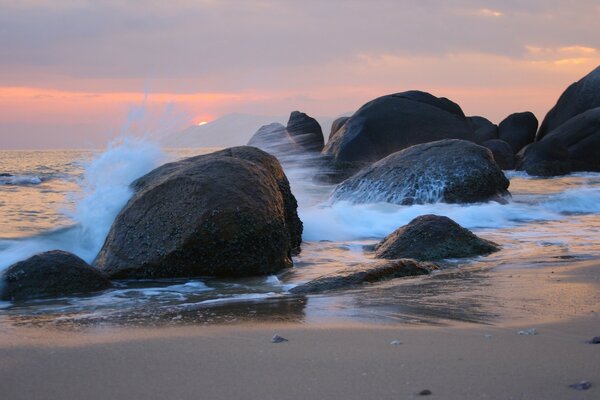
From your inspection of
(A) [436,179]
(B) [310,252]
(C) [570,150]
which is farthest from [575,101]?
(B) [310,252]

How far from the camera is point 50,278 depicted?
6043 mm

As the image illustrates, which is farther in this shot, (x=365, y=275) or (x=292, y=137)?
(x=292, y=137)

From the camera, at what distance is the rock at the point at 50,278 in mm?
5883

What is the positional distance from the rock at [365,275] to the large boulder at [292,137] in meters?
16.7

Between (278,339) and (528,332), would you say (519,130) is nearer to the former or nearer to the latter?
(528,332)

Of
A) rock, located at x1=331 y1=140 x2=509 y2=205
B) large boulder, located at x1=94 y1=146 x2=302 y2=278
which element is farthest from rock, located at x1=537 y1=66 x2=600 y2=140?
large boulder, located at x1=94 y1=146 x2=302 y2=278

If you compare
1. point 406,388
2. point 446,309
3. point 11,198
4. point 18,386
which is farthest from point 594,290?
point 11,198

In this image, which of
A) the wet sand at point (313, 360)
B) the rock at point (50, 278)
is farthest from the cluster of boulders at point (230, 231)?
the wet sand at point (313, 360)

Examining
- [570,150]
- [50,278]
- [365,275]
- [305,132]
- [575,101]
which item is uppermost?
[575,101]

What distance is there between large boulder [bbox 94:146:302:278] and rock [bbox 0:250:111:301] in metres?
0.54

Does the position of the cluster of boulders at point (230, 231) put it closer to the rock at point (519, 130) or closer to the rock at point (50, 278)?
the rock at point (50, 278)

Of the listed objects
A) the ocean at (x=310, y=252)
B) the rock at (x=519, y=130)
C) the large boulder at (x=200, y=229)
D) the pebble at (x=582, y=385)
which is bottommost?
the ocean at (x=310, y=252)

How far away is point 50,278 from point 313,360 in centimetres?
339

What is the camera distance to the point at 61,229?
29.9 feet
